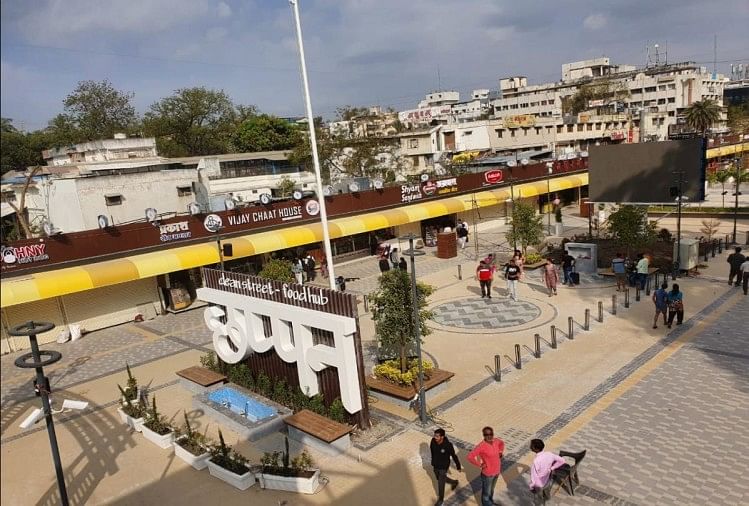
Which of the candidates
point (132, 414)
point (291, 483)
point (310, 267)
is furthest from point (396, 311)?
point (310, 267)

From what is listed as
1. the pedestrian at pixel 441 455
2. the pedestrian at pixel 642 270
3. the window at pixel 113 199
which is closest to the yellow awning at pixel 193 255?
the window at pixel 113 199

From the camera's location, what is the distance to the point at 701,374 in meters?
12.9

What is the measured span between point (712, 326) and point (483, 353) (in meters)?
6.72

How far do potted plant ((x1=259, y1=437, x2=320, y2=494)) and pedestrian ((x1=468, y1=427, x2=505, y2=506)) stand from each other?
9.69ft

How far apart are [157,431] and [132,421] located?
116 centimetres

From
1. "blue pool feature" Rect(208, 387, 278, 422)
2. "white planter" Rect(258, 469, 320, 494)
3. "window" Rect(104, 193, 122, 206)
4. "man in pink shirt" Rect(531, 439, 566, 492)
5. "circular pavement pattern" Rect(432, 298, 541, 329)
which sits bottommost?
"circular pavement pattern" Rect(432, 298, 541, 329)

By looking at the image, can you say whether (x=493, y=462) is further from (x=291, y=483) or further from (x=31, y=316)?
(x=31, y=316)

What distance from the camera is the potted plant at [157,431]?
38.6 feet

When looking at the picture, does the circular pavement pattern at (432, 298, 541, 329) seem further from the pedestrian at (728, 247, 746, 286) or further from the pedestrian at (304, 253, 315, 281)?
the pedestrian at (304, 253, 315, 281)

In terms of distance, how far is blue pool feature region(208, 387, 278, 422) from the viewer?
1231cm

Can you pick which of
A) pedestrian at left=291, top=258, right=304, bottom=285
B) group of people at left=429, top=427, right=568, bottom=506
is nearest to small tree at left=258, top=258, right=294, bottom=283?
pedestrian at left=291, top=258, right=304, bottom=285

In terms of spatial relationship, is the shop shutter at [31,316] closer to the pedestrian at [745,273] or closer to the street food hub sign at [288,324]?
the street food hub sign at [288,324]

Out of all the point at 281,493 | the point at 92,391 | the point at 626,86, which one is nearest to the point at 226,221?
the point at 92,391

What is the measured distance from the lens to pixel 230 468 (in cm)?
1017
